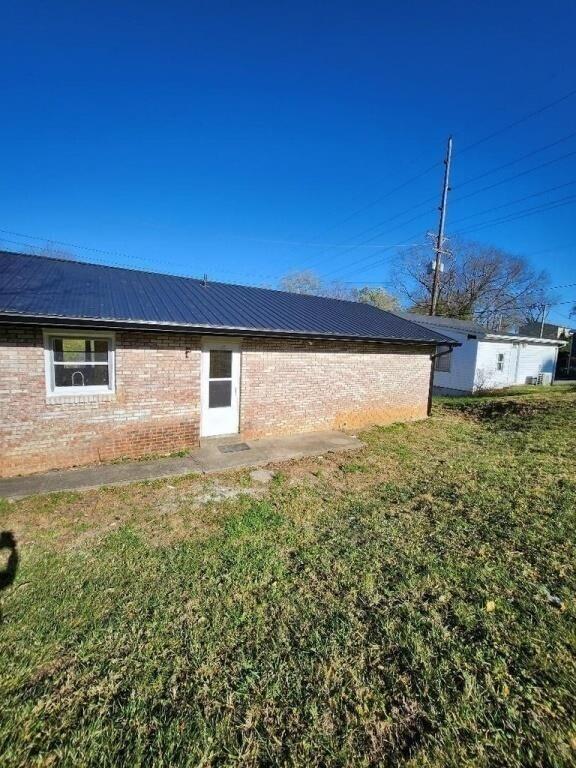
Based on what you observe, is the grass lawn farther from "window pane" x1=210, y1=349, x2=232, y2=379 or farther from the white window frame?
"window pane" x1=210, y1=349, x2=232, y2=379

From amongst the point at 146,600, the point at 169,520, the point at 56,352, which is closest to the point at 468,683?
the point at 146,600

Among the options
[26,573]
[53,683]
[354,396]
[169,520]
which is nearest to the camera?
[53,683]

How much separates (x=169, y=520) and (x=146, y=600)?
159cm

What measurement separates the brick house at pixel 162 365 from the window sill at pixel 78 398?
2cm

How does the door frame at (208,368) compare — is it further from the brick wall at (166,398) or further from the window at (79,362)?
the window at (79,362)

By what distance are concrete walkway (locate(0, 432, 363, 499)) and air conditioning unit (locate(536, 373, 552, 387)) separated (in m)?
20.0

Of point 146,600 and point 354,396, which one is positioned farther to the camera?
point 354,396

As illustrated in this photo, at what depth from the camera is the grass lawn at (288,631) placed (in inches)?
86.3

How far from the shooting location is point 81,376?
657 cm

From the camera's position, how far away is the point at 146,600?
3289 millimetres

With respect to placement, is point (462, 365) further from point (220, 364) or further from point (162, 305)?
point (162, 305)

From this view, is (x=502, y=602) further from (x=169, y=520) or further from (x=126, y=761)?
(x=169, y=520)

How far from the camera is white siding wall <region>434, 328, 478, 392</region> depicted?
60.3 ft

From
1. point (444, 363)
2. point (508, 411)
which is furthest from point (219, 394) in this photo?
point (444, 363)
